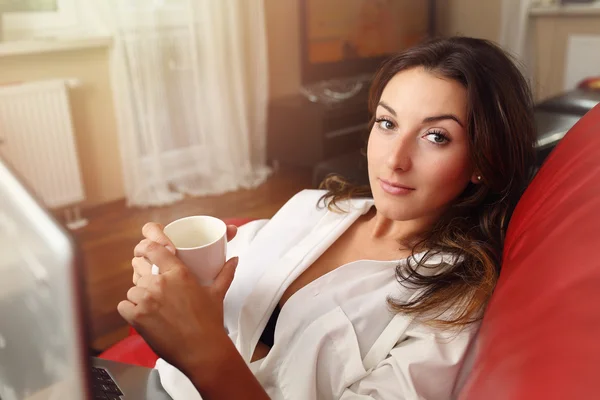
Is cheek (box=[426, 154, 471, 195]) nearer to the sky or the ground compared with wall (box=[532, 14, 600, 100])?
nearer to the sky

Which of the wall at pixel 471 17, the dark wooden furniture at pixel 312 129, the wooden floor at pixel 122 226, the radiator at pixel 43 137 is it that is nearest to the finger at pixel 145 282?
the wooden floor at pixel 122 226

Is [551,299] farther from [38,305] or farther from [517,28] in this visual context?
[517,28]

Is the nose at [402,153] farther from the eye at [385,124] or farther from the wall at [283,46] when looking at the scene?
the wall at [283,46]

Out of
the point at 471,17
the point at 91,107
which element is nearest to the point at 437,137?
the point at 91,107

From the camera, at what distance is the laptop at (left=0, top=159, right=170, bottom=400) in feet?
0.94

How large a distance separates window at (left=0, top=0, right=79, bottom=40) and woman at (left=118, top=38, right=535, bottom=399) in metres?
2.35

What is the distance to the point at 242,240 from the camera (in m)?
1.13

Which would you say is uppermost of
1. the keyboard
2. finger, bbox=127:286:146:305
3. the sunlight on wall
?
the sunlight on wall

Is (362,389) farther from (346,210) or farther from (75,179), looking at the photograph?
(75,179)

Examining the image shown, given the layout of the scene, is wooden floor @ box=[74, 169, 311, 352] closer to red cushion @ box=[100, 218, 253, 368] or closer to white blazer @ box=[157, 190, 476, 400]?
red cushion @ box=[100, 218, 253, 368]

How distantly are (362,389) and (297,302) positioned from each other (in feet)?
0.69

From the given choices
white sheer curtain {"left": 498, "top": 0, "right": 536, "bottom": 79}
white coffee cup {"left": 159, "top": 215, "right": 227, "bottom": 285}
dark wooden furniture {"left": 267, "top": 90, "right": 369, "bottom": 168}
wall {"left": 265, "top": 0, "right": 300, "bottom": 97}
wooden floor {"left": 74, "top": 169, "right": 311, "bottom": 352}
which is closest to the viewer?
white coffee cup {"left": 159, "top": 215, "right": 227, "bottom": 285}

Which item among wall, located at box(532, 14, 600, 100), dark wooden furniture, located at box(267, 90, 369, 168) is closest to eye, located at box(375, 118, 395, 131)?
dark wooden furniture, located at box(267, 90, 369, 168)

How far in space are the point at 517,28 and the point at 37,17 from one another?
3.57 metres
